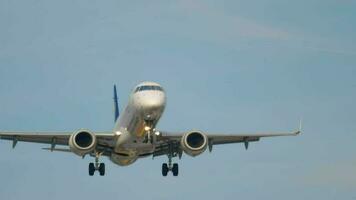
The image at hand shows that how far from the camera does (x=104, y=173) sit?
6231 centimetres

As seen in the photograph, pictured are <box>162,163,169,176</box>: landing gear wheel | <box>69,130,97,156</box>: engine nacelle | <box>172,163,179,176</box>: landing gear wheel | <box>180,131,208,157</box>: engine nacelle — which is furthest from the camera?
<box>162,163,169,176</box>: landing gear wheel

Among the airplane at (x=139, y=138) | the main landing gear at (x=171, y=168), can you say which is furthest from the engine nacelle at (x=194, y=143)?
the main landing gear at (x=171, y=168)

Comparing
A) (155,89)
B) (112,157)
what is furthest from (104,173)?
(155,89)

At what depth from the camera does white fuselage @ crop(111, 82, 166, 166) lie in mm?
53938

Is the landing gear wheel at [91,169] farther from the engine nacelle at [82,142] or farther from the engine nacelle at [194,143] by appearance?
the engine nacelle at [194,143]

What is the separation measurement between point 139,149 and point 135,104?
13.6ft

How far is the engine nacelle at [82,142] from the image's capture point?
5612 cm

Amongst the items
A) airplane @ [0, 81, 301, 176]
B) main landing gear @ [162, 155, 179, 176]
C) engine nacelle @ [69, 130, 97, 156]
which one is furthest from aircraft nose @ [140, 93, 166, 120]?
main landing gear @ [162, 155, 179, 176]

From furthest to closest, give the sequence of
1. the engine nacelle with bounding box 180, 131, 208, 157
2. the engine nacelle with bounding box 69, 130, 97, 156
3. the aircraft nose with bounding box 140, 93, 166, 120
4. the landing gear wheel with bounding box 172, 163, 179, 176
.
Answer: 1. the landing gear wheel with bounding box 172, 163, 179, 176
2. the engine nacelle with bounding box 180, 131, 208, 157
3. the engine nacelle with bounding box 69, 130, 97, 156
4. the aircraft nose with bounding box 140, 93, 166, 120

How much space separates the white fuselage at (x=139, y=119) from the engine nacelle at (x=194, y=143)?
215 cm

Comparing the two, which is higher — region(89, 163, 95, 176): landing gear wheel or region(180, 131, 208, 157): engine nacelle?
region(180, 131, 208, 157): engine nacelle

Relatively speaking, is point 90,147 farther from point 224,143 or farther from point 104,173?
point 224,143

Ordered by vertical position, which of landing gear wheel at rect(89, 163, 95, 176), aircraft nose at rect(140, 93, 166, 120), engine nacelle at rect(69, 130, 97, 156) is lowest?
landing gear wheel at rect(89, 163, 95, 176)

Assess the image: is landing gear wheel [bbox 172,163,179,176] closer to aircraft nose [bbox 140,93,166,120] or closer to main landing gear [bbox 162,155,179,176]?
main landing gear [bbox 162,155,179,176]
